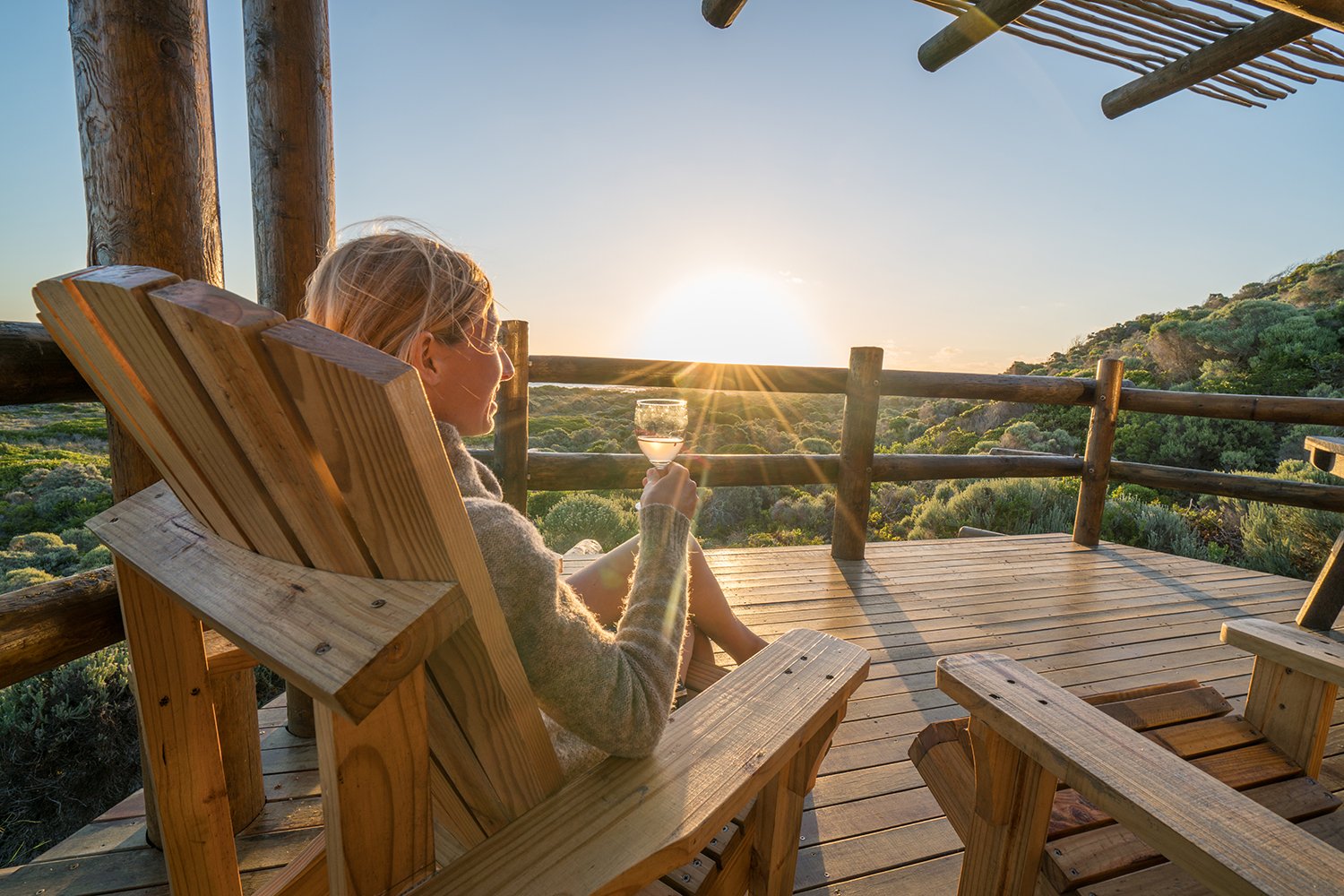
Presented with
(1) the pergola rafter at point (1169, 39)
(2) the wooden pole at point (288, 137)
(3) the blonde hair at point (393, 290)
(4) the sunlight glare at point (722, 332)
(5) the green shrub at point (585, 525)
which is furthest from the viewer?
(5) the green shrub at point (585, 525)

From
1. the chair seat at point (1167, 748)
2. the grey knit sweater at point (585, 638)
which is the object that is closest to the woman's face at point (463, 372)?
the grey knit sweater at point (585, 638)

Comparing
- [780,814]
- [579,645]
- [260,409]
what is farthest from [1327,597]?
[260,409]

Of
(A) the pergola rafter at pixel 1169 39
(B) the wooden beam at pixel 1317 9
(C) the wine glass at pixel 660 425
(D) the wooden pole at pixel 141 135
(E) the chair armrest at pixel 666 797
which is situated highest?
(A) the pergola rafter at pixel 1169 39

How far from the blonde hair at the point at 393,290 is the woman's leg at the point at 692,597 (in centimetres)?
83

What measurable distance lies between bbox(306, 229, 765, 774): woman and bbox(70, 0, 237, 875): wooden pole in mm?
623

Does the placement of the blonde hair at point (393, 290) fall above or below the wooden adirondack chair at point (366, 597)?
above

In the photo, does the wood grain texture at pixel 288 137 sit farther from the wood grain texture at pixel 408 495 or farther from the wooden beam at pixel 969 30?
the wooden beam at pixel 969 30

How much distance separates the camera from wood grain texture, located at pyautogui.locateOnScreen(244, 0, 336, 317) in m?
1.61

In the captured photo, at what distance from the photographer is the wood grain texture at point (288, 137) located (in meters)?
1.61

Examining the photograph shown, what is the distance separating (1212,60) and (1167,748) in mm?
3414

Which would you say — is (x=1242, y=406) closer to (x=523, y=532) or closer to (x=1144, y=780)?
(x=1144, y=780)

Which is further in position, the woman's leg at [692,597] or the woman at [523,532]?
the woman's leg at [692,597]

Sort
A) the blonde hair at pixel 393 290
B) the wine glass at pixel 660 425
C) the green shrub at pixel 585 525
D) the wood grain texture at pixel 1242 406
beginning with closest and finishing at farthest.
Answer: the blonde hair at pixel 393 290 < the wine glass at pixel 660 425 < the wood grain texture at pixel 1242 406 < the green shrub at pixel 585 525

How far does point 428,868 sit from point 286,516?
1.25ft
